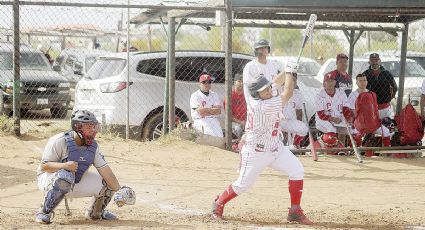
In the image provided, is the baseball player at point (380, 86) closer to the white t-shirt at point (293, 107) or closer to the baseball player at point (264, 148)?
the white t-shirt at point (293, 107)

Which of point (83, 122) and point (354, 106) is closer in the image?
point (83, 122)

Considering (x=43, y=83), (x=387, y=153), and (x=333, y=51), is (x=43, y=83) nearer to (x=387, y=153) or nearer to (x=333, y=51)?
(x=387, y=153)

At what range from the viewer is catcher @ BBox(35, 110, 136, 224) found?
7.07 m

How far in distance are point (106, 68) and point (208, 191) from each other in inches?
203

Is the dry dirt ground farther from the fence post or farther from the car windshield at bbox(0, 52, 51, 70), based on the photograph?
the car windshield at bbox(0, 52, 51, 70)

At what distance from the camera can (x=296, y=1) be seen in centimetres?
1229

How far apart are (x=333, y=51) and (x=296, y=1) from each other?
28.9 m

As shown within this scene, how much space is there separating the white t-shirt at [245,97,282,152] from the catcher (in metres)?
1.37

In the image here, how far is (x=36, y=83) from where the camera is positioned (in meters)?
18.9

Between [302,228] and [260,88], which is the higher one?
[260,88]

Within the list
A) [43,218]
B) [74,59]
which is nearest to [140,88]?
[43,218]

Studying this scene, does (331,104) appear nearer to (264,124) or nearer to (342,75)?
(342,75)

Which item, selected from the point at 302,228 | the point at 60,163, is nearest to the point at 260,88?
the point at 302,228

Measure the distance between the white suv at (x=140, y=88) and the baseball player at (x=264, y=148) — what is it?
6.08 meters
